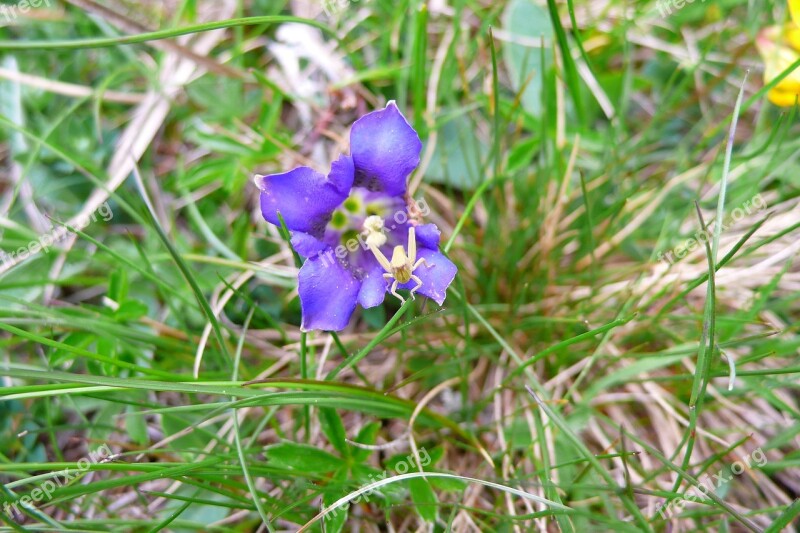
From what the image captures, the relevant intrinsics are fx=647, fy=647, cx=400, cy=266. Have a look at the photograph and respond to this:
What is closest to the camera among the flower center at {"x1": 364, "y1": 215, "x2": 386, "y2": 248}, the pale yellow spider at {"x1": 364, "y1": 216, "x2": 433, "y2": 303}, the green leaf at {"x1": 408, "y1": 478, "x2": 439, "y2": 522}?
the pale yellow spider at {"x1": 364, "y1": 216, "x2": 433, "y2": 303}

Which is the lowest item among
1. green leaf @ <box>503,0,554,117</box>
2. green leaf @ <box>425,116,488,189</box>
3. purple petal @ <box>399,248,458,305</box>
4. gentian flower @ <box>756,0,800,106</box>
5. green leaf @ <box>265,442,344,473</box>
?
green leaf @ <box>265,442,344,473</box>

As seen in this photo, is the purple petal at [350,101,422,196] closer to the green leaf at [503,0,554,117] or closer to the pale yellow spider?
the pale yellow spider

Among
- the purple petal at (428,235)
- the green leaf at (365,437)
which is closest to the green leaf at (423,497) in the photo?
the green leaf at (365,437)

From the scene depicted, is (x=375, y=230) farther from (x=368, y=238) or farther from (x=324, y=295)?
(x=324, y=295)

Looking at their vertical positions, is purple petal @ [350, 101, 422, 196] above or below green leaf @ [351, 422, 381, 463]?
above

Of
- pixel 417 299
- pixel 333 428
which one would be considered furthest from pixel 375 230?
pixel 333 428

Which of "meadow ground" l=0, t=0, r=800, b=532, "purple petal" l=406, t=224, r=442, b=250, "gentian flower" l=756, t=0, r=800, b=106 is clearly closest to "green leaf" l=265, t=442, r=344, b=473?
"meadow ground" l=0, t=0, r=800, b=532

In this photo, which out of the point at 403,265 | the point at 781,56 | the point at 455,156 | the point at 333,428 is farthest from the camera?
the point at 455,156

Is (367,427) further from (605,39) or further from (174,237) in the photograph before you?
(605,39)
